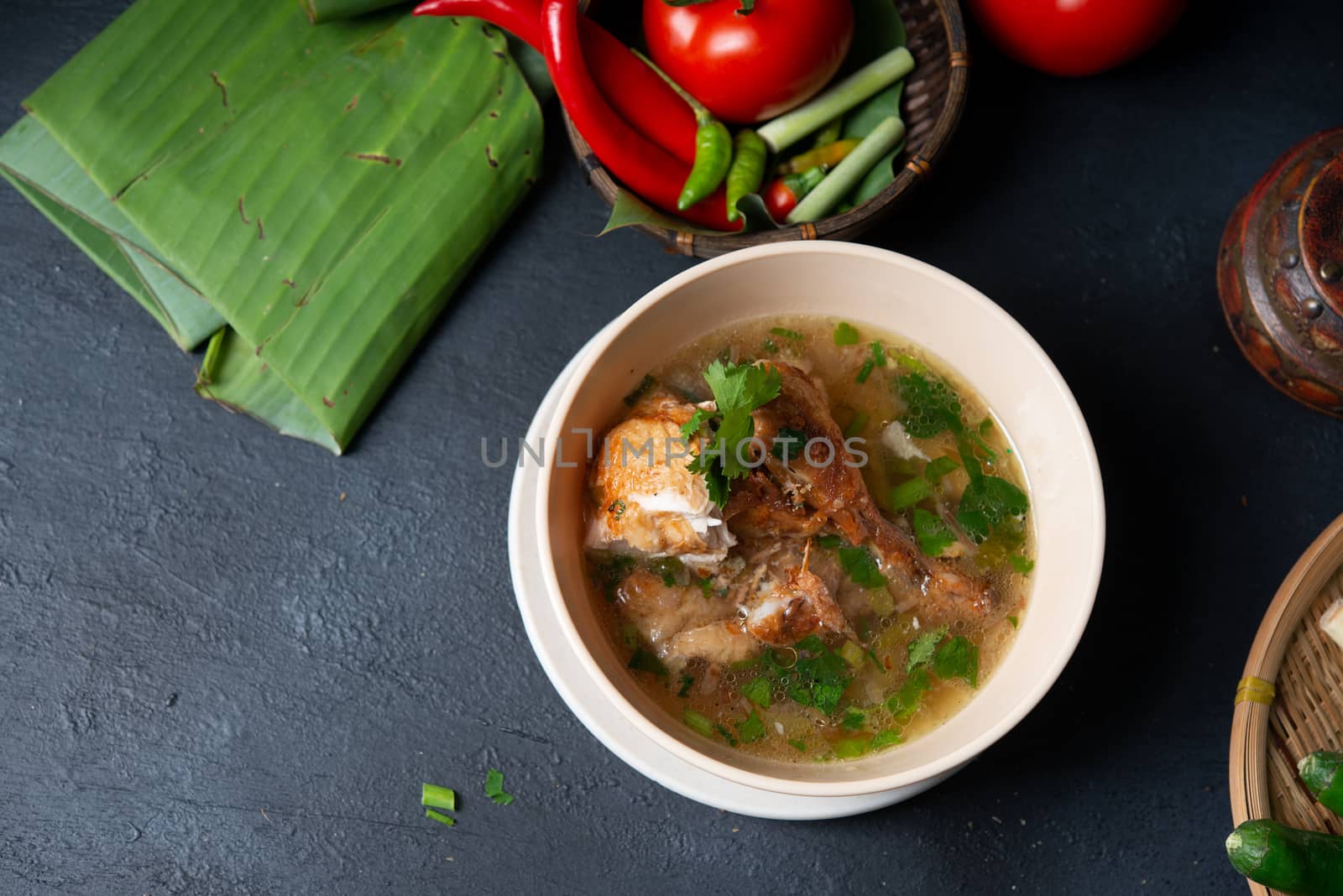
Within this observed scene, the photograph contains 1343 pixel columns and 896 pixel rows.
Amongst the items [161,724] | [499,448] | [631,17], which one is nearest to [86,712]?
[161,724]

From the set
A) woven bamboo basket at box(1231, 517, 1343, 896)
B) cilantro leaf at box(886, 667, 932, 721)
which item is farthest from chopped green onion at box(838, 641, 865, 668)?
woven bamboo basket at box(1231, 517, 1343, 896)

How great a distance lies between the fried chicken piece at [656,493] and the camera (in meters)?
1.63

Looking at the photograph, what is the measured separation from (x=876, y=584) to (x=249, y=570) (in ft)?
4.58

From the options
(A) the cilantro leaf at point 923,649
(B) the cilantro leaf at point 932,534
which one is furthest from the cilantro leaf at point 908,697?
(B) the cilantro leaf at point 932,534

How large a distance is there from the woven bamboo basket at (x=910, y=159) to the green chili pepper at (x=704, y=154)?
0.39 feet

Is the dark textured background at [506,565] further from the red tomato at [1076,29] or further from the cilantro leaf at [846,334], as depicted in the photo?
the cilantro leaf at [846,334]

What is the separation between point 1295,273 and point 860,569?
103 cm

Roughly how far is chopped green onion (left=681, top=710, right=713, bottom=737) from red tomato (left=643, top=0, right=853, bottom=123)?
4.23 ft

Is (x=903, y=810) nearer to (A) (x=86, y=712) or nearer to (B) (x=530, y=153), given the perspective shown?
(B) (x=530, y=153)

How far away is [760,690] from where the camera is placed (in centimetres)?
178

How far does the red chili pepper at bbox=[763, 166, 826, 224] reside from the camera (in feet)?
6.85

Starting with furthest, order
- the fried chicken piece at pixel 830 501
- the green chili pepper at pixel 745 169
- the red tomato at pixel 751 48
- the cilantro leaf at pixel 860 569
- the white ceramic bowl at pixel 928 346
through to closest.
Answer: the green chili pepper at pixel 745 169, the red tomato at pixel 751 48, the cilantro leaf at pixel 860 569, the fried chicken piece at pixel 830 501, the white ceramic bowl at pixel 928 346

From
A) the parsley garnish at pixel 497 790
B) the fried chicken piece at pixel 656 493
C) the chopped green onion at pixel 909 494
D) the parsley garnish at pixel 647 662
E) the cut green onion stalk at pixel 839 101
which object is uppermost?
the cut green onion stalk at pixel 839 101

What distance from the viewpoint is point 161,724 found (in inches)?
82.7
